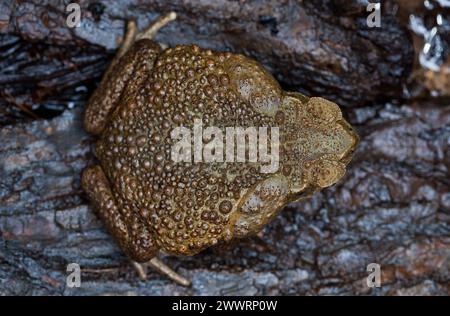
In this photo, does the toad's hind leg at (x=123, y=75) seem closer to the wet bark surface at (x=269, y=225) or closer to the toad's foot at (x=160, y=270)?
the wet bark surface at (x=269, y=225)

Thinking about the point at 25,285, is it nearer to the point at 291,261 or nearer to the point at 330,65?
the point at 291,261

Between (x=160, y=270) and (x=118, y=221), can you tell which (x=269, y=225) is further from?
(x=118, y=221)

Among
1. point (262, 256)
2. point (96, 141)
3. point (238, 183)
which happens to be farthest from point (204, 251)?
point (96, 141)

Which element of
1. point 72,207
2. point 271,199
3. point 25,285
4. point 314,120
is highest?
point 314,120
